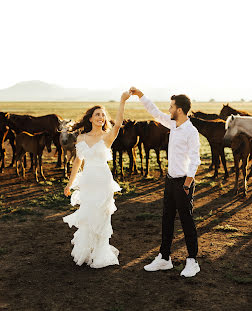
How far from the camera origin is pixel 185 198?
16.2 feet

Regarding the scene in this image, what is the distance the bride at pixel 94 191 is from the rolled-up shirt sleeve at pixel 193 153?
1163 mm

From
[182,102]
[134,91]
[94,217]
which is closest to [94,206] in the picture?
[94,217]

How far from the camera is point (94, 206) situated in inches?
211

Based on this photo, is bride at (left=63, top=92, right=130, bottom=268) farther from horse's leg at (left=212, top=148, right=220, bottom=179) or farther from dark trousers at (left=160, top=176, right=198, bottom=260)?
horse's leg at (left=212, top=148, right=220, bottom=179)

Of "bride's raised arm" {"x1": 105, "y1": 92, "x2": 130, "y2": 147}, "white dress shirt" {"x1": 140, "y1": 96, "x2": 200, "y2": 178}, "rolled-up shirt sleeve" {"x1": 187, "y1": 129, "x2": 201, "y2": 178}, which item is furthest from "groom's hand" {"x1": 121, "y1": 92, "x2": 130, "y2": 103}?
"rolled-up shirt sleeve" {"x1": 187, "y1": 129, "x2": 201, "y2": 178}

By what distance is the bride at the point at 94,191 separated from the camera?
534 cm

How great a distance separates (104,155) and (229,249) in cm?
305

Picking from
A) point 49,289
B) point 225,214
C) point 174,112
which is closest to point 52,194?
point 225,214

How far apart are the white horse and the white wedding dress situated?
570cm

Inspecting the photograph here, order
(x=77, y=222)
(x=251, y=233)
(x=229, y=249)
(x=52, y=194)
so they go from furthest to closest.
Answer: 1. (x=52, y=194)
2. (x=251, y=233)
3. (x=229, y=249)
4. (x=77, y=222)

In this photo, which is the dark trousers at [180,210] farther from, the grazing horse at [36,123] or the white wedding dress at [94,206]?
the grazing horse at [36,123]

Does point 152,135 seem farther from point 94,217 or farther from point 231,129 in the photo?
point 94,217

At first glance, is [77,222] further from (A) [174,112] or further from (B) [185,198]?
(A) [174,112]

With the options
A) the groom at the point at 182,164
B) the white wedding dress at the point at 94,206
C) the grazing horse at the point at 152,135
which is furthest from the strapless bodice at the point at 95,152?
the grazing horse at the point at 152,135
